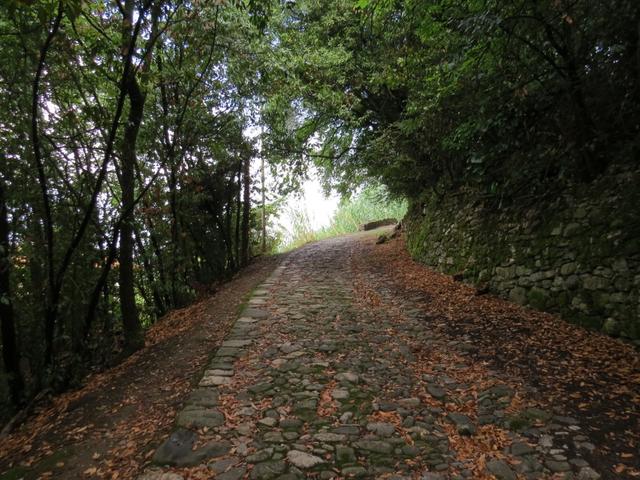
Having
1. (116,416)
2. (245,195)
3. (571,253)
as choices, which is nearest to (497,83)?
(571,253)

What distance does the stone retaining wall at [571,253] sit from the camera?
403cm

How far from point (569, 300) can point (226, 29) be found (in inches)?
239

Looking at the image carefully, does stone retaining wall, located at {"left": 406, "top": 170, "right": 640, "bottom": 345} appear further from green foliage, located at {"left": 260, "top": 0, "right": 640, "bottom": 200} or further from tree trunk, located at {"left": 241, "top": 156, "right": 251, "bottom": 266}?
tree trunk, located at {"left": 241, "top": 156, "right": 251, "bottom": 266}

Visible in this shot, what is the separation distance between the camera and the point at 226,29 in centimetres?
596

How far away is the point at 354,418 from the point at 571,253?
3440mm

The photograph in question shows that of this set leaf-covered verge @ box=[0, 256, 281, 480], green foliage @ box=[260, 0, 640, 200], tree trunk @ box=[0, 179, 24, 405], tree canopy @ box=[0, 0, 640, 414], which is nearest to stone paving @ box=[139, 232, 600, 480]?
leaf-covered verge @ box=[0, 256, 281, 480]

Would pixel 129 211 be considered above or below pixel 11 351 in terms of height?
above

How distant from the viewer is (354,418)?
118 inches

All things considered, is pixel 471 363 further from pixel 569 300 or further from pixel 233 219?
pixel 233 219

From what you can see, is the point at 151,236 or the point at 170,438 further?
the point at 151,236

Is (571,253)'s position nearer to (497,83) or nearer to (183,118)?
(497,83)

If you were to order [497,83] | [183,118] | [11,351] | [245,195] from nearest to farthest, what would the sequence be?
1. [11,351]
2. [497,83]
3. [183,118]
4. [245,195]

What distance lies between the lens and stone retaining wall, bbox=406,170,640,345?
4.03m

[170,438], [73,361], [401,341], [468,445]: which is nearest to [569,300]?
[401,341]
